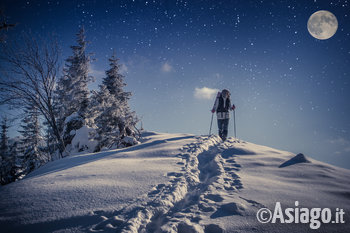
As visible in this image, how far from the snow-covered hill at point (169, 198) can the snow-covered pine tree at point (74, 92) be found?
10998 millimetres

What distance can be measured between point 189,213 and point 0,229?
2.41 metres

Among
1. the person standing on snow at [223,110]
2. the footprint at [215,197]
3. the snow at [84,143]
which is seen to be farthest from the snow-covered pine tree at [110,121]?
the footprint at [215,197]

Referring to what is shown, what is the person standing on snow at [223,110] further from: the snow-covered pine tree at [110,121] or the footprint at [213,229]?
the footprint at [213,229]

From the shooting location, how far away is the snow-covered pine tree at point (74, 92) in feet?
42.6

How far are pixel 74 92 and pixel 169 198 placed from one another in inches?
592

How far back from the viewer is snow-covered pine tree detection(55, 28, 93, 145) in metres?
13.0

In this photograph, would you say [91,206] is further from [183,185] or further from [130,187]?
[183,185]

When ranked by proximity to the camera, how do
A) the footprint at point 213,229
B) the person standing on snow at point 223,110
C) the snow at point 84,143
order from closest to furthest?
the footprint at point 213,229 → the person standing on snow at point 223,110 → the snow at point 84,143

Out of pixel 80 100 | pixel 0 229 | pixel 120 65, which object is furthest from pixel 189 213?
pixel 120 65

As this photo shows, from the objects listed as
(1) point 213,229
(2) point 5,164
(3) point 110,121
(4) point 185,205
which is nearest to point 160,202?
(4) point 185,205

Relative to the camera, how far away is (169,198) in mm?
Answer: 2633

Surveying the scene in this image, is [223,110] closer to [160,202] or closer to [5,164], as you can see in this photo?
[160,202]

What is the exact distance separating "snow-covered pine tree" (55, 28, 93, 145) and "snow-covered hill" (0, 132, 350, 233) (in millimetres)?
10998

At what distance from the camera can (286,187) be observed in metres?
2.89
